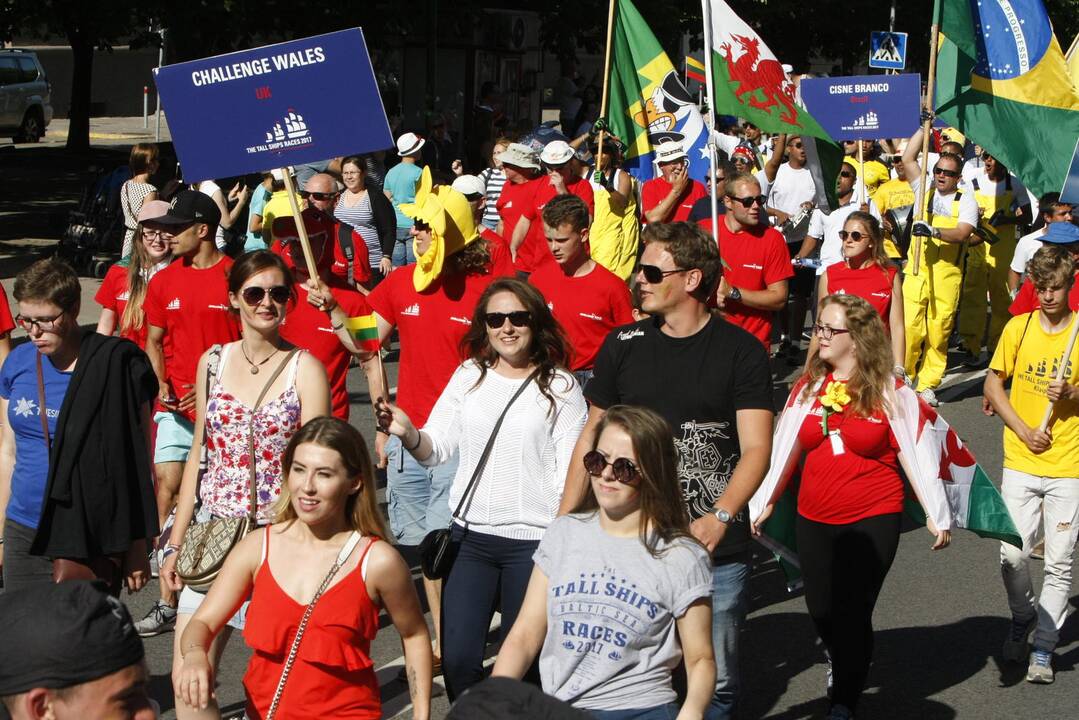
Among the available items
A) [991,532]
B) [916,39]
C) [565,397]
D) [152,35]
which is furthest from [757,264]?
[916,39]

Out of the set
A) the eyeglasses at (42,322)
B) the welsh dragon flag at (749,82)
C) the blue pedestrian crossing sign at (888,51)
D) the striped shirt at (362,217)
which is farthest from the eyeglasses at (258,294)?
the blue pedestrian crossing sign at (888,51)

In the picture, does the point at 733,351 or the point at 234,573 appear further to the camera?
the point at 733,351

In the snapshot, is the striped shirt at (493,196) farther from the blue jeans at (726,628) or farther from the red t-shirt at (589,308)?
the blue jeans at (726,628)

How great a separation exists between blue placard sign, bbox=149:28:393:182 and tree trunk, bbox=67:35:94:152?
22079 mm

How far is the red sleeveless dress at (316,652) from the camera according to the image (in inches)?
179

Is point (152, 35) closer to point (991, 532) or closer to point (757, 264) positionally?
point (757, 264)

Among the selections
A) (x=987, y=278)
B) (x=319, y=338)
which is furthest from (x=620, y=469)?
(x=987, y=278)

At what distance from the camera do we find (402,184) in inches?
614

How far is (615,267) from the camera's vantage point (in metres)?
11.9

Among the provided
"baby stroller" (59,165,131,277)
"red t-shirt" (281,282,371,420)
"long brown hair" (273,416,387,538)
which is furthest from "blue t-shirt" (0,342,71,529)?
"baby stroller" (59,165,131,277)

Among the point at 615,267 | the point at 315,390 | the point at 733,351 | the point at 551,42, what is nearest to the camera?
the point at 733,351

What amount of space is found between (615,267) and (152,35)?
1662 centimetres

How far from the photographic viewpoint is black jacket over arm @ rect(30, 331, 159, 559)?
6027 millimetres

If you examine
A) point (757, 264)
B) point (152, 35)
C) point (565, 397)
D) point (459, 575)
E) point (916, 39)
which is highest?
point (916, 39)
